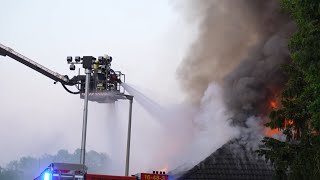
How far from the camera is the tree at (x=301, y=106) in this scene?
15.1 m

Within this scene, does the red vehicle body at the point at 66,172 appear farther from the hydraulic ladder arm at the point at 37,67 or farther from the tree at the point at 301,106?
the hydraulic ladder arm at the point at 37,67

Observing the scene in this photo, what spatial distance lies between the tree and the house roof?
38.4 ft

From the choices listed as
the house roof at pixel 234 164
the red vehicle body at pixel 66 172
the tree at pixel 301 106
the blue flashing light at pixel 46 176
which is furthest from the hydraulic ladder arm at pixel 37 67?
the house roof at pixel 234 164

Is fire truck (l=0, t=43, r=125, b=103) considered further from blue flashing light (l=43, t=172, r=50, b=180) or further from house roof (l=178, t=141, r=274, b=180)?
house roof (l=178, t=141, r=274, b=180)

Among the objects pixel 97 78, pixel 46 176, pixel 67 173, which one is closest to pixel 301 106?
pixel 97 78

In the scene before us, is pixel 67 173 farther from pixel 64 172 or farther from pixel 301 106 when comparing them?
pixel 301 106

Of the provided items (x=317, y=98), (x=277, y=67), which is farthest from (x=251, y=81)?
(x=317, y=98)

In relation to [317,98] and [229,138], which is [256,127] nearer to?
[229,138]

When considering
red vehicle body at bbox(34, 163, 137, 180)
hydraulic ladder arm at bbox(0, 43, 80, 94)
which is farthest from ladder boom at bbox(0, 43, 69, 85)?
red vehicle body at bbox(34, 163, 137, 180)

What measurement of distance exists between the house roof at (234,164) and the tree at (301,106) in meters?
11.7

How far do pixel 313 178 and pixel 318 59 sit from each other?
18.2ft

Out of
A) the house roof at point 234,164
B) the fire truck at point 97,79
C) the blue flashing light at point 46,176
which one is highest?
the fire truck at point 97,79

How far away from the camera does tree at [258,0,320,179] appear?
49.6ft

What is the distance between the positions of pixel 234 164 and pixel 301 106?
53.4 ft
